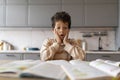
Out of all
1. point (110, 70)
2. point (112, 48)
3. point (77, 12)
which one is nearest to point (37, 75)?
point (110, 70)

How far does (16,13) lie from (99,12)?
4.87ft

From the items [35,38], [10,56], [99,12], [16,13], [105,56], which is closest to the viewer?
[105,56]

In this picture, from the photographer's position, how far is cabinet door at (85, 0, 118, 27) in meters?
3.79

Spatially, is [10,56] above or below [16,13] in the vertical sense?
below

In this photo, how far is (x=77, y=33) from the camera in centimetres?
407

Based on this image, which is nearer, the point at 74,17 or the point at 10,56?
the point at 10,56

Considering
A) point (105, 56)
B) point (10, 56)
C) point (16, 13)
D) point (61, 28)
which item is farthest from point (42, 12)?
point (61, 28)

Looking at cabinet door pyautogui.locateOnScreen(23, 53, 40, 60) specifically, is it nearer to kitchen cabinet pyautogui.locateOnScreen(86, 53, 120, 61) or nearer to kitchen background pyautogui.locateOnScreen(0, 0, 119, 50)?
kitchen background pyautogui.locateOnScreen(0, 0, 119, 50)

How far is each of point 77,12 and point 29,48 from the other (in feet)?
3.52

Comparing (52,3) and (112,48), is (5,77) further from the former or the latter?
(112,48)

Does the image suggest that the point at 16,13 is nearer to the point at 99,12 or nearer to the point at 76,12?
the point at 76,12

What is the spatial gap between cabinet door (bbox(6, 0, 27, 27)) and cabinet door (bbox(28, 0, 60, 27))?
112 mm

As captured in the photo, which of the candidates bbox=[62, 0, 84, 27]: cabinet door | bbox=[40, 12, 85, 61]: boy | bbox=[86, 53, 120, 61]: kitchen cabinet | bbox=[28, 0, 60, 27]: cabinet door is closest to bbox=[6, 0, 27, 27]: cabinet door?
bbox=[28, 0, 60, 27]: cabinet door

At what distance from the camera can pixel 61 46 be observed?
61.6 inches
